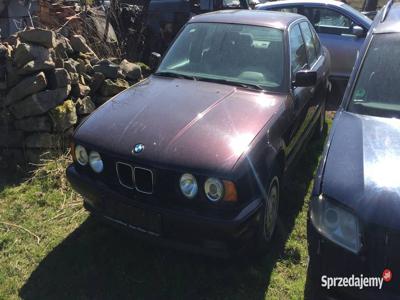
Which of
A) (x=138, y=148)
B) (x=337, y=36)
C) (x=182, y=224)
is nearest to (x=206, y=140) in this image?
(x=138, y=148)

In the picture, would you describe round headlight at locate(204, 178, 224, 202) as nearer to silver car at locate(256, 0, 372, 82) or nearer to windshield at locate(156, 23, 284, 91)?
windshield at locate(156, 23, 284, 91)

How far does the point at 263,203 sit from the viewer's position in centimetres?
307

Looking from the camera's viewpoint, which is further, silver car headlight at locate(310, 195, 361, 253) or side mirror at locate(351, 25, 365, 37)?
side mirror at locate(351, 25, 365, 37)

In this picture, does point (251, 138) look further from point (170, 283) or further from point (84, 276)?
point (84, 276)

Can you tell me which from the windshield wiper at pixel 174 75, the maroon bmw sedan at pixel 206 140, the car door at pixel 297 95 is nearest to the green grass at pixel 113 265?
the maroon bmw sedan at pixel 206 140

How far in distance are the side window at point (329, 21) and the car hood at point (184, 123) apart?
15.4 feet

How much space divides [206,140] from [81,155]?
1056 mm

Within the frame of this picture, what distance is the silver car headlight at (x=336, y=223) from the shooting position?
2315 mm

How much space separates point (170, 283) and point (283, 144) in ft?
4.67

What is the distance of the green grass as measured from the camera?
124 inches

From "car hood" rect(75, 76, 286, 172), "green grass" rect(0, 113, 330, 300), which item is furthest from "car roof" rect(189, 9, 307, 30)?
"green grass" rect(0, 113, 330, 300)

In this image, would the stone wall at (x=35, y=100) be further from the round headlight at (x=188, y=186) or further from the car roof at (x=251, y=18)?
the round headlight at (x=188, y=186)

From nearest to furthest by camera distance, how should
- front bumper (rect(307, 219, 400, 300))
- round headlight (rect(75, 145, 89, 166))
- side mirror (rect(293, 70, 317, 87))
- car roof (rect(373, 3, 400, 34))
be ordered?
front bumper (rect(307, 219, 400, 300)) → round headlight (rect(75, 145, 89, 166)) → car roof (rect(373, 3, 400, 34)) → side mirror (rect(293, 70, 317, 87))

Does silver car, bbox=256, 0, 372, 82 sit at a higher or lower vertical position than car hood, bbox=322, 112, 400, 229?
lower
